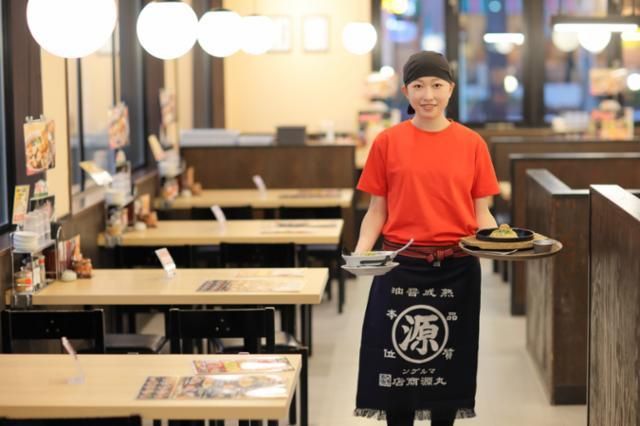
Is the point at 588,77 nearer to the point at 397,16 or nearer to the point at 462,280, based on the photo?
the point at 397,16

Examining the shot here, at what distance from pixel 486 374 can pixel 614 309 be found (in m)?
2.85

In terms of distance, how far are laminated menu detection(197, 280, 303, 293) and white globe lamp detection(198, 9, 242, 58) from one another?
2.14 meters

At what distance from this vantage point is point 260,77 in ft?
47.3

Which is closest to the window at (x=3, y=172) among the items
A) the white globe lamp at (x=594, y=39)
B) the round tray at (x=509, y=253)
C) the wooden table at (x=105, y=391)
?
the wooden table at (x=105, y=391)

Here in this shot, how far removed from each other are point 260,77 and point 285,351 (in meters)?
9.19

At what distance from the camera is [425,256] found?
4.41 metres

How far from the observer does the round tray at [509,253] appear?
4.07m

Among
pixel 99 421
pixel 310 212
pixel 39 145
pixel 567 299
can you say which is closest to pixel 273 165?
pixel 310 212

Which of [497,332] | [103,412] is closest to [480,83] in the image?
[497,332]

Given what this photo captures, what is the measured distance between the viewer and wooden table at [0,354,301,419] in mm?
3436

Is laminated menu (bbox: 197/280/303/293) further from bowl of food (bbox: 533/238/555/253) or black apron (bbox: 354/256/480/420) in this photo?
bowl of food (bbox: 533/238/555/253)

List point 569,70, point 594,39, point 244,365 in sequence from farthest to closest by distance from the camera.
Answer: point 569,70 → point 594,39 → point 244,365

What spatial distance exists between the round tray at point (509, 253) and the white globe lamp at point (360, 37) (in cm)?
941

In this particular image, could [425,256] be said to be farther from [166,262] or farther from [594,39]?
[594,39]
